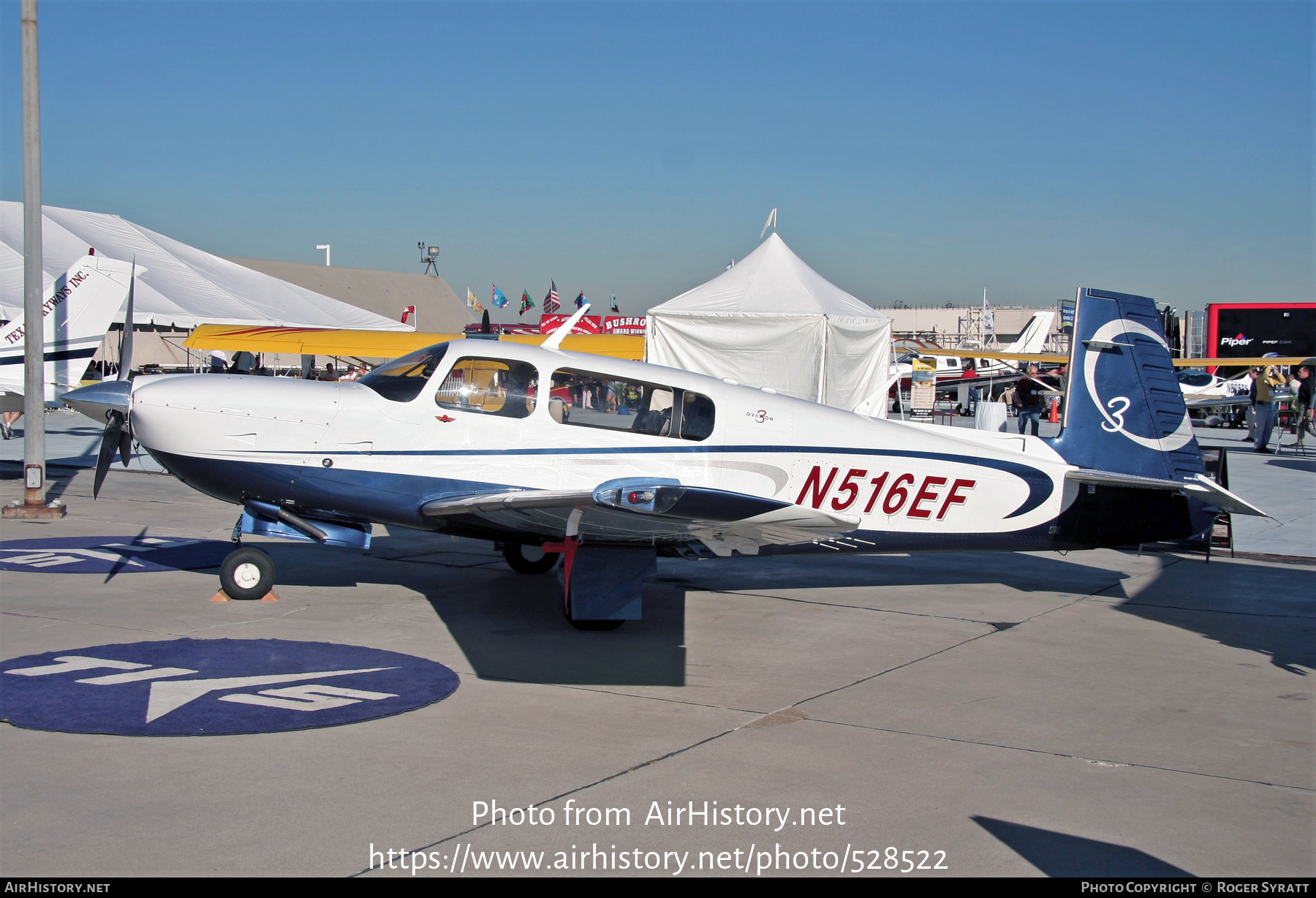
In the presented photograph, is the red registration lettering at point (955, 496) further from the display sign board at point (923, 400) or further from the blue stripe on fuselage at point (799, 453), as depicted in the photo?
the display sign board at point (923, 400)

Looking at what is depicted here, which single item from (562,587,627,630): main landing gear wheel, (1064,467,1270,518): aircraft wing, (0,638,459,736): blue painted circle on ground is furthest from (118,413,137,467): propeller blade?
(1064,467,1270,518): aircraft wing

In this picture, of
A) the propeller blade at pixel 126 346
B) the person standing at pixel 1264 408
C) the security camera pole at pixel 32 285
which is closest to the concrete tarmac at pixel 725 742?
the propeller blade at pixel 126 346

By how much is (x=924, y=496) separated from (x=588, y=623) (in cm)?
288

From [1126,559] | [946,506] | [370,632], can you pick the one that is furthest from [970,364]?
[370,632]

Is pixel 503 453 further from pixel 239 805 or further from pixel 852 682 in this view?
pixel 239 805

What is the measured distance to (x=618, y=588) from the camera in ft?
22.9

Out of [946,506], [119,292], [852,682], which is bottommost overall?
[852,682]

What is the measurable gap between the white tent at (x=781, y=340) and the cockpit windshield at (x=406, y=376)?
8580mm

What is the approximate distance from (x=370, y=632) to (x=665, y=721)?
2.63 m

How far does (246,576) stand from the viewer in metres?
7.51

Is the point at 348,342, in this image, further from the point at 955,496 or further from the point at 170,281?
the point at 955,496

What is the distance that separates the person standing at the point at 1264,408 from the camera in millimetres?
21844

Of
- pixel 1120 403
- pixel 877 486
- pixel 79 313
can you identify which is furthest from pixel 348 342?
pixel 1120 403
